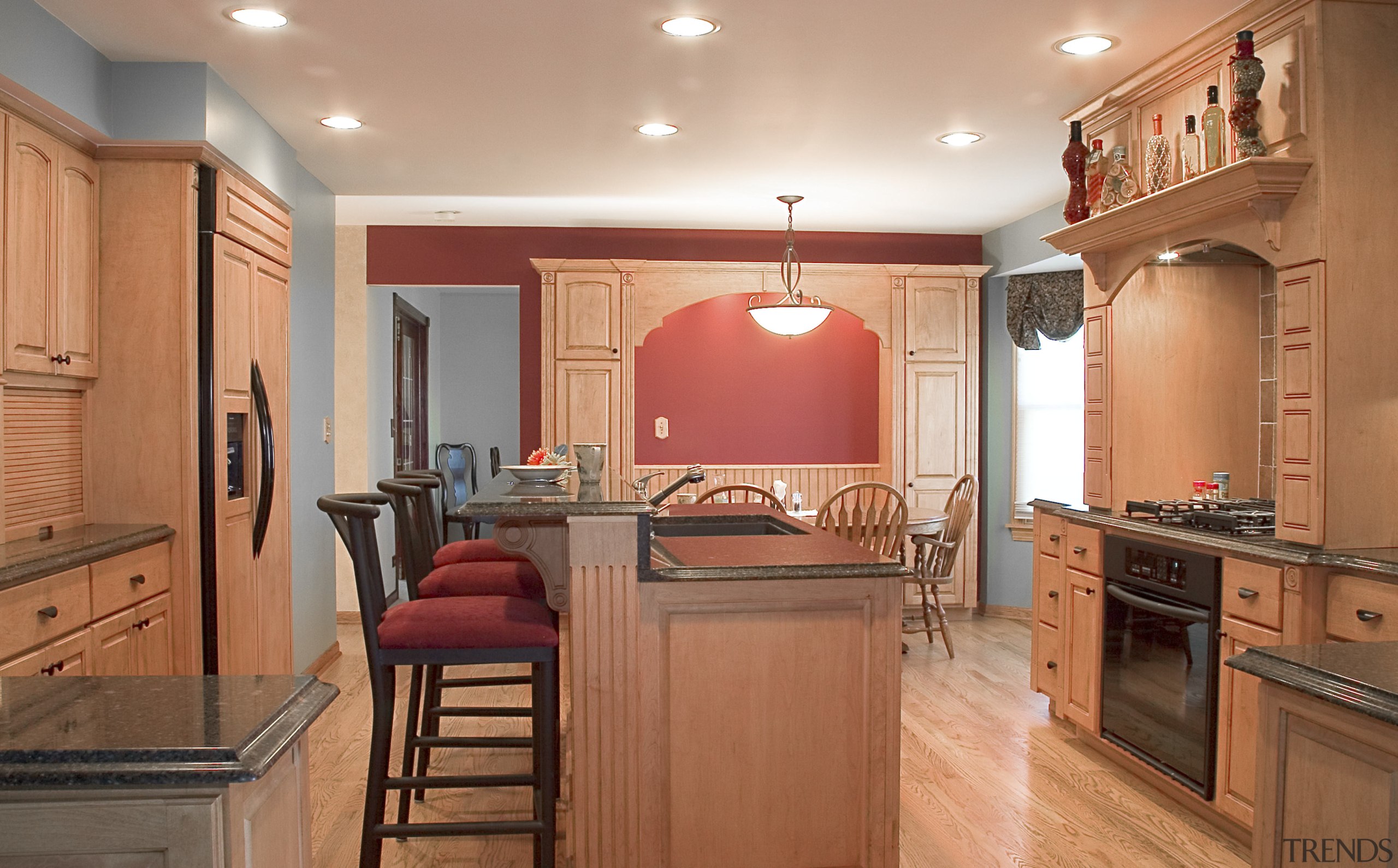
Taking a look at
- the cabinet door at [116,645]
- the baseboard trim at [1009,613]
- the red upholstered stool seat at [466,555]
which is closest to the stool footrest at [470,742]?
the red upholstered stool seat at [466,555]

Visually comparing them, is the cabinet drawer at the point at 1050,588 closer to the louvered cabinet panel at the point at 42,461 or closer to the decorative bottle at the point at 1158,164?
the decorative bottle at the point at 1158,164

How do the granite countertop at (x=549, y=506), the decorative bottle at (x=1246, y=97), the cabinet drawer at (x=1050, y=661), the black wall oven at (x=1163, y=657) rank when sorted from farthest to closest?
the cabinet drawer at (x=1050, y=661)
the black wall oven at (x=1163, y=657)
the decorative bottle at (x=1246, y=97)
the granite countertop at (x=549, y=506)

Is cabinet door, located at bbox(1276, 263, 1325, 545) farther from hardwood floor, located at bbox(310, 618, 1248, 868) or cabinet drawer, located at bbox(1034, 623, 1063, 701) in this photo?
cabinet drawer, located at bbox(1034, 623, 1063, 701)

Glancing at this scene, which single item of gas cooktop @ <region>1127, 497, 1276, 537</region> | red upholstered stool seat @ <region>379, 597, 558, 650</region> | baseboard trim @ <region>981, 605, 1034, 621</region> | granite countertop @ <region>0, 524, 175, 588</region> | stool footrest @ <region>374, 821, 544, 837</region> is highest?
gas cooktop @ <region>1127, 497, 1276, 537</region>

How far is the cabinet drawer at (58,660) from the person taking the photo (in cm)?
253

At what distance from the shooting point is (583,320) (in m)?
6.57

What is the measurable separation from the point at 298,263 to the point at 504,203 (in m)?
1.47

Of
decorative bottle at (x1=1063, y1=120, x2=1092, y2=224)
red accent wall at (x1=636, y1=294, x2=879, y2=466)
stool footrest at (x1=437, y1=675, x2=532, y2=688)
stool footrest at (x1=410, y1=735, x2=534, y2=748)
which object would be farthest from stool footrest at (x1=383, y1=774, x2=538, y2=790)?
red accent wall at (x1=636, y1=294, x2=879, y2=466)

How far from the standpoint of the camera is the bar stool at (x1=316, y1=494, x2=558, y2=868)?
8.25 ft

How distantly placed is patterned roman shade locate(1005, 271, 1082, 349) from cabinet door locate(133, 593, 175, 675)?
17.4 ft

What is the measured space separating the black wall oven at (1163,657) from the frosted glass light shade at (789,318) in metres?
2.64

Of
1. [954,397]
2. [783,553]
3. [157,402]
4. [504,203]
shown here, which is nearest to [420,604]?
[783,553]

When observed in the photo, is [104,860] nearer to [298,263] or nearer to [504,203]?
[298,263]

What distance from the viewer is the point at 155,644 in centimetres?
343
